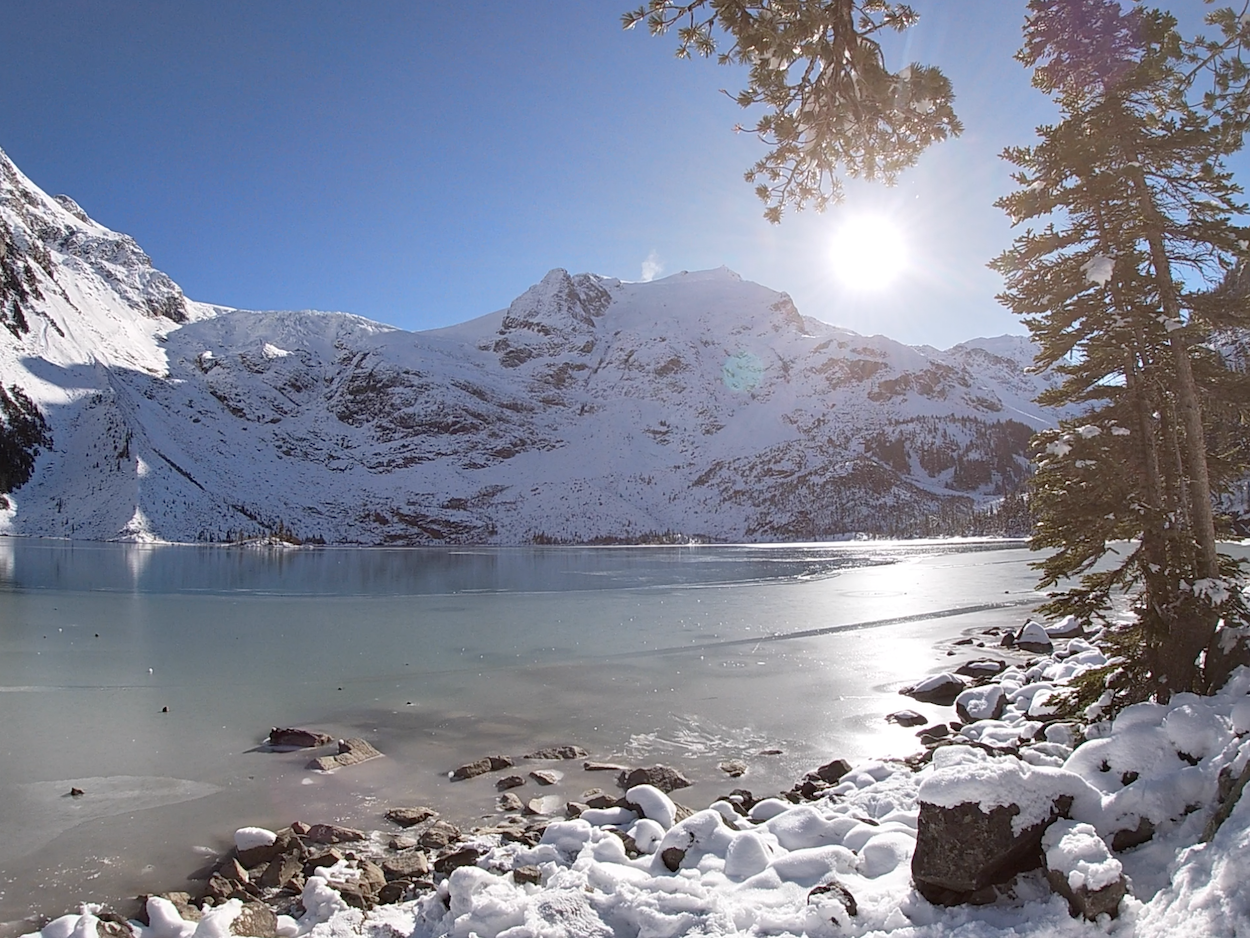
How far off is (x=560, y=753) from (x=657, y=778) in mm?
2765

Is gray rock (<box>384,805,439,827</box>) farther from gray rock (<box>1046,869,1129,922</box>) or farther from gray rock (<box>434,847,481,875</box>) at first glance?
gray rock (<box>1046,869,1129,922</box>)

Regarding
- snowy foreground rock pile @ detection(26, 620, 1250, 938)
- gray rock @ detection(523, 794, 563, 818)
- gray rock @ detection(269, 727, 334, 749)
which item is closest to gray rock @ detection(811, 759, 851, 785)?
snowy foreground rock pile @ detection(26, 620, 1250, 938)

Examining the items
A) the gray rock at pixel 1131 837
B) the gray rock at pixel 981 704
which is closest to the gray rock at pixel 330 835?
the gray rock at pixel 1131 837

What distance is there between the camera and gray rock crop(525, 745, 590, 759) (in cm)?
1423

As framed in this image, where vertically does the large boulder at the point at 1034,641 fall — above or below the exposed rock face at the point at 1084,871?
below

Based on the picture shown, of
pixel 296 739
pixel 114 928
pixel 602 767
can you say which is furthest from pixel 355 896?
pixel 296 739

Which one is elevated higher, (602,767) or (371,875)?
(371,875)

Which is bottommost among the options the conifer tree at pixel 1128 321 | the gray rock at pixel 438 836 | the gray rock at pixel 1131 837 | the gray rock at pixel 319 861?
the gray rock at pixel 438 836

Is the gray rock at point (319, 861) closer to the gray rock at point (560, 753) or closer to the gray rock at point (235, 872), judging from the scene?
the gray rock at point (235, 872)

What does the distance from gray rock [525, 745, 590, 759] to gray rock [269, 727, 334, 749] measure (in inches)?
181

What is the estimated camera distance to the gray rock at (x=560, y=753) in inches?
560

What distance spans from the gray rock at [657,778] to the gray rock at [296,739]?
6942mm

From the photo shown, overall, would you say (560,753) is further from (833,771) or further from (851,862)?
(851,862)

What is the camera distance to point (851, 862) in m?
7.40
